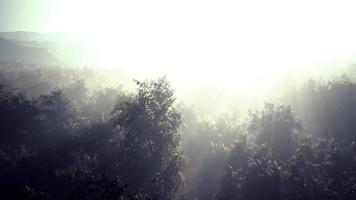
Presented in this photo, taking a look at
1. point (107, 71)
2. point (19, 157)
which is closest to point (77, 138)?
point (19, 157)

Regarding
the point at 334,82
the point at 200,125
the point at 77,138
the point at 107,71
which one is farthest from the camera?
the point at 107,71

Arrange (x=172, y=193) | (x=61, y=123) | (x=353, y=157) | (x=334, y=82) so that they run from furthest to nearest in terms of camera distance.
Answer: (x=334, y=82) < (x=61, y=123) < (x=353, y=157) < (x=172, y=193)

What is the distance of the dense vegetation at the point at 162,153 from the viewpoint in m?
32.8

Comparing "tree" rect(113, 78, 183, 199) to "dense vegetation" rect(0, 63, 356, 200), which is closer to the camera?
"dense vegetation" rect(0, 63, 356, 200)

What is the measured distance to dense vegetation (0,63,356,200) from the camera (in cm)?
3281

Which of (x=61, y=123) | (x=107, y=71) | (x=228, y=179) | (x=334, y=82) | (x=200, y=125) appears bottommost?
(x=228, y=179)

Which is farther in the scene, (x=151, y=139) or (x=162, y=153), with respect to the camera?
(x=162, y=153)

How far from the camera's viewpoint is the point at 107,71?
144m

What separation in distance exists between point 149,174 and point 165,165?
1979 mm

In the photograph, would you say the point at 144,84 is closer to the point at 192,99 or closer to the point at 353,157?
the point at 353,157

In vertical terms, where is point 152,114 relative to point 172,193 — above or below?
above

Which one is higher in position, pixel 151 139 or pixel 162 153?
pixel 151 139

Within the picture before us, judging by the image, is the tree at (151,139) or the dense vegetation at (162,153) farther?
the tree at (151,139)

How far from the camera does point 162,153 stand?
35344 millimetres
